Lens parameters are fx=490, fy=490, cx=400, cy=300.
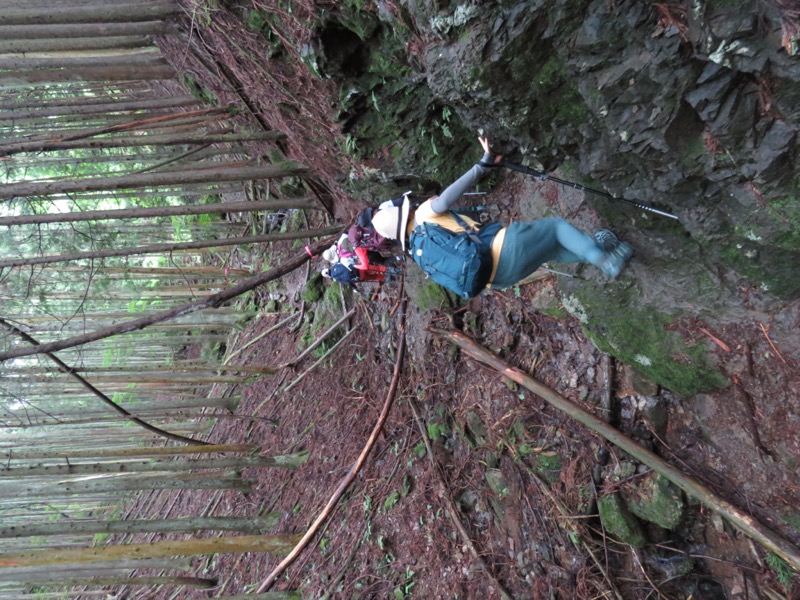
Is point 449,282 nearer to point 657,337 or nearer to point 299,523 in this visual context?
point 657,337

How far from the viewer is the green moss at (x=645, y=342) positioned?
11.1 ft

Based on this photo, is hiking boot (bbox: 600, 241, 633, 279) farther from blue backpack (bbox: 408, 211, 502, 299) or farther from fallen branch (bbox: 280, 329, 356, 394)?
fallen branch (bbox: 280, 329, 356, 394)

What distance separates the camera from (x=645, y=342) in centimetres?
366

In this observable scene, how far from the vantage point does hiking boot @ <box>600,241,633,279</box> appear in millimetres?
3375

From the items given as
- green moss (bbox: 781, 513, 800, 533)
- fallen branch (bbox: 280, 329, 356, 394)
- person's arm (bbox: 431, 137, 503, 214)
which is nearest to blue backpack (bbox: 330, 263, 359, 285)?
person's arm (bbox: 431, 137, 503, 214)

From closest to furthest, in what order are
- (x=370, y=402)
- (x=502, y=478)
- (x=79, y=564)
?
(x=79, y=564)
(x=502, y=478)
(x=370, y=402)

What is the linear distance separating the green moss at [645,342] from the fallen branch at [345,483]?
9.74ft

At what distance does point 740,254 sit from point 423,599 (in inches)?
170

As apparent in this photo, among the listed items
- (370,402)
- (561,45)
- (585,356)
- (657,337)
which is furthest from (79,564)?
(561,45)

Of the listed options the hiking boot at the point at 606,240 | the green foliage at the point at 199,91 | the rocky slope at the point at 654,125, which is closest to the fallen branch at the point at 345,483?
the rocky slope at the point at 654,125

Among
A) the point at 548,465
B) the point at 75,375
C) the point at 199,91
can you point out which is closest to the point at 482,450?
the point at 548,465

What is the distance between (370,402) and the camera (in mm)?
6914

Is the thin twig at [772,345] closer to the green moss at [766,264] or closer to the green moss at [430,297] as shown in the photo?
the green moss at [766,264]

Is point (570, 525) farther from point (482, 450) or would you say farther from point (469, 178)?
point (469, 178)
